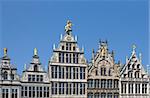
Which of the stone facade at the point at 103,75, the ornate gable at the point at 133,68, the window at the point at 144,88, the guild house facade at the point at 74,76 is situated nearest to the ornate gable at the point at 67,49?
the guild house facade at the point at 74,76

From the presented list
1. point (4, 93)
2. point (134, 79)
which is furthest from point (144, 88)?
point (4, 93)

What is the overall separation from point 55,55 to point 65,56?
48.2 inches

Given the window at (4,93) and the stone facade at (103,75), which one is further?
the stone facade at (103,75)

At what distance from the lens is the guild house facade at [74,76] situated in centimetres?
3944

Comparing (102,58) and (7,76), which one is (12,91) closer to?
(7,76)

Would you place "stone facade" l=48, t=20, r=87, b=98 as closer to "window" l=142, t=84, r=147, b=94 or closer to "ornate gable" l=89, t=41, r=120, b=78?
"ornate gable" l=89, t=41, r=120, b=78

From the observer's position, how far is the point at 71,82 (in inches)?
1635

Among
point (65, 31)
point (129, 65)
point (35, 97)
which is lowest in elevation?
point (35, 97)

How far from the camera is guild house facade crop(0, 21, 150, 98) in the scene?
39438 mm

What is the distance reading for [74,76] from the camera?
1649 inches

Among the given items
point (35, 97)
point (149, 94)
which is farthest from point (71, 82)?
point (149, 94)

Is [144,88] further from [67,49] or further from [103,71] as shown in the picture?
[67,49]

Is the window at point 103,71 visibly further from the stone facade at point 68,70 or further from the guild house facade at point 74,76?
the stone facade at point 68,70

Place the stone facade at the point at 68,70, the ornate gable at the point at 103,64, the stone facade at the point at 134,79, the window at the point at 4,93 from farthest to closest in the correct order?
1. the stone facade at the point at 134,79
2. the ornate gable at the point at 103,64
3. the stone facade at the point at 68,70
4. the window at the point at 4,93
